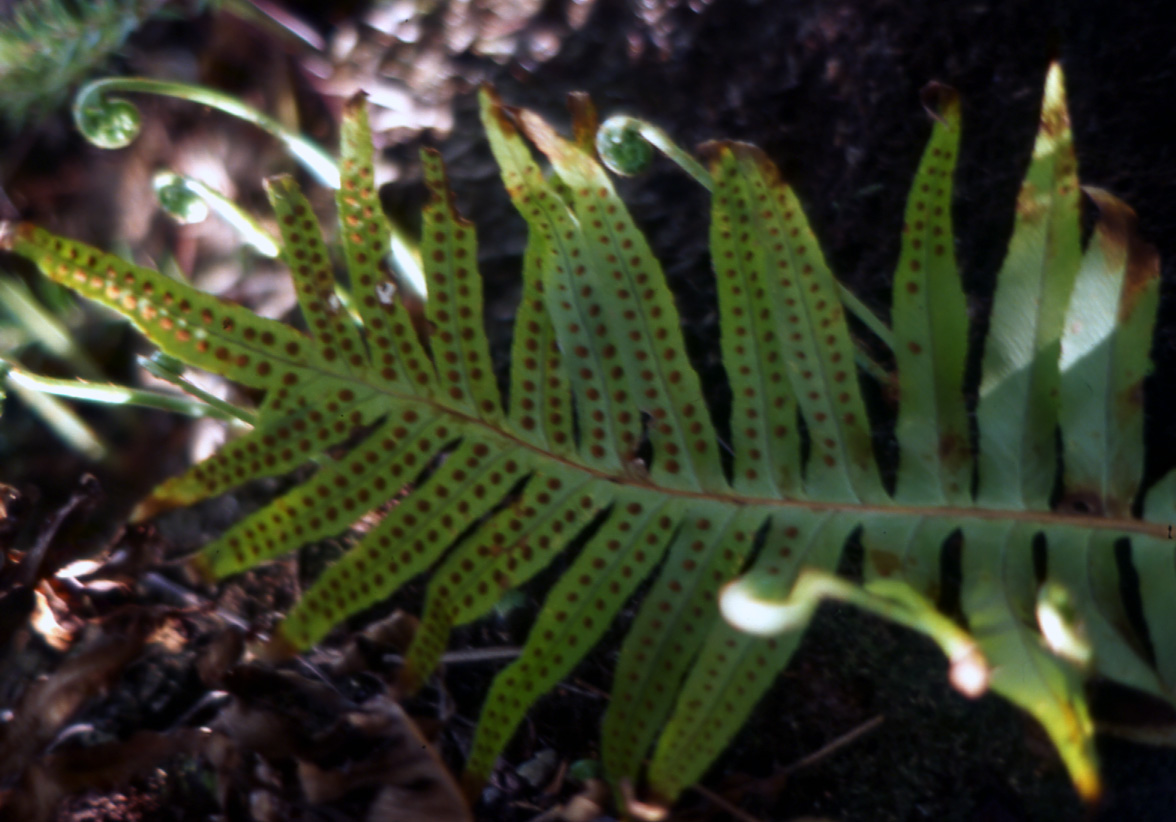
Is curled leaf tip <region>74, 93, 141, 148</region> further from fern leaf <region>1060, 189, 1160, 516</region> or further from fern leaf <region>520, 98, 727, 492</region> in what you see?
fern leaf <region>1060, 189, 1160, 516</region>

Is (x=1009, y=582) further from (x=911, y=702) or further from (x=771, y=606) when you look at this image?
(x=771, y=606)

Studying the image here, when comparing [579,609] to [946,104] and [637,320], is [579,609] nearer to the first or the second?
[637,320]

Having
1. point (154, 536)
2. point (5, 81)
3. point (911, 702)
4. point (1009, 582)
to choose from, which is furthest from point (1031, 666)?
point (5, 81)

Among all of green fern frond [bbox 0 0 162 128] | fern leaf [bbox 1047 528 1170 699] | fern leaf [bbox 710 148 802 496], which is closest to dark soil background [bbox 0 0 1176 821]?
fern leaf [bbox 1047 528 1170 699]

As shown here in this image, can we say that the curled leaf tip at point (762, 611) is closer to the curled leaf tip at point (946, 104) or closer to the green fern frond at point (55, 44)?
the curled leaf tip at point (946, 104)

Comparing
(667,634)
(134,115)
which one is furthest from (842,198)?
(134,115)

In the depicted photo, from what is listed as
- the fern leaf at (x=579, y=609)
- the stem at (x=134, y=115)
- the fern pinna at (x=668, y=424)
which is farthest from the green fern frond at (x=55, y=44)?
the fern leaf at (x=579, y=609)

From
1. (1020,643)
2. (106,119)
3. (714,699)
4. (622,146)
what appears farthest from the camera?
(106,119)
